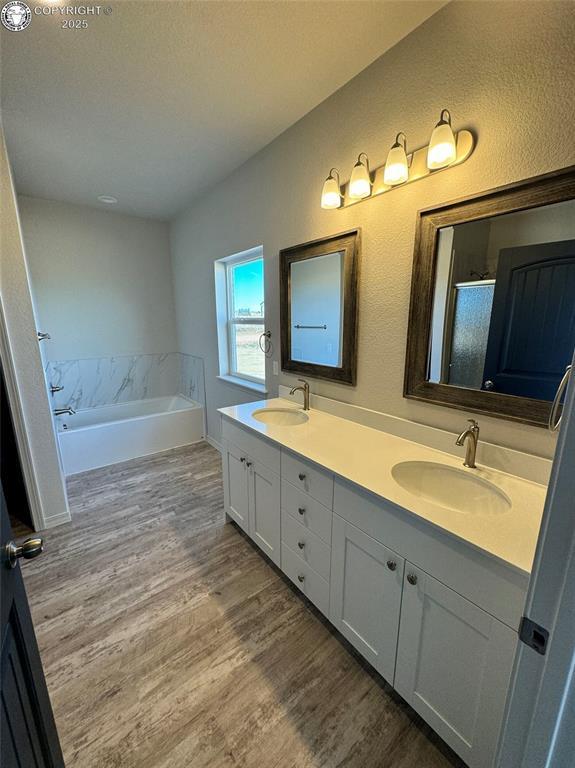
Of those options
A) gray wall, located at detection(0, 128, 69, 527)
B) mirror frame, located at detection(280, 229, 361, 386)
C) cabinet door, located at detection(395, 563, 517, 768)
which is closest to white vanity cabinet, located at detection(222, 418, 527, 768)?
cabinet door, located at detection(395, 563, 517, 768)

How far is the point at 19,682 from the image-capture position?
2.29 feet

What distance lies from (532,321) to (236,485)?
5.78 ft

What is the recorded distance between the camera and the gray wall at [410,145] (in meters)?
1.02

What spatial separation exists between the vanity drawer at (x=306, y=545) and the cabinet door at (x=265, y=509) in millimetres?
80

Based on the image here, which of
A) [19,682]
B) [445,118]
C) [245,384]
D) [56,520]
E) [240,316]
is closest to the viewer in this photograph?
[19,682]

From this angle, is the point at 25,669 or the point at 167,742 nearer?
the point at 25,669

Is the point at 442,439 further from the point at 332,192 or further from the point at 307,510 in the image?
the point at 332,192

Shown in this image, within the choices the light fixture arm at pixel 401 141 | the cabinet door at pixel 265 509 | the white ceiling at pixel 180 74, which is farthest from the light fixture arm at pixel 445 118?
the cabinet door at pixel 265 509

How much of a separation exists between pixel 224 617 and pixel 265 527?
0.45 metres

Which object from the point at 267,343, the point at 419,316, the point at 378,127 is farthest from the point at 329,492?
the point at 378,127

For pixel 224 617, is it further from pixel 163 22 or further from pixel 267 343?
pixel 163 22

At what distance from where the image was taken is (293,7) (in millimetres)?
1188

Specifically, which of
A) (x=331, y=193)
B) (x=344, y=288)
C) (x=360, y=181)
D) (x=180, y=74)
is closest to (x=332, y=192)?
(x=331, y=193)

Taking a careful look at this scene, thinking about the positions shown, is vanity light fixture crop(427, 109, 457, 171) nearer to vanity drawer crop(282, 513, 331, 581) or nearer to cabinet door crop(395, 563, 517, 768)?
cabinet door crop(395, 563, 517, 768)
